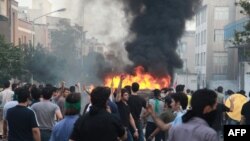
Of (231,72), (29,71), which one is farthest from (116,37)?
(231,72)

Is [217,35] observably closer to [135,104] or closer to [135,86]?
[135,104]

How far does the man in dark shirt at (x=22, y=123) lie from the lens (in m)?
8.34

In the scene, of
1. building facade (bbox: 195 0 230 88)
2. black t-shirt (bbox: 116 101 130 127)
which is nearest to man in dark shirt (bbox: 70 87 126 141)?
black t-shirt (bbox: 116 101 130 127)

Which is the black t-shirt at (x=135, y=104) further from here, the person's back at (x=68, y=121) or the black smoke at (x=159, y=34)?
the black smoke at (x=159, y=34)

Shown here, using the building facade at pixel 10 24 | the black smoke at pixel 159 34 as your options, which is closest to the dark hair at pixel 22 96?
the black smoke at pixel 159 34

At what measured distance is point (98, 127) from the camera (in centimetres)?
639

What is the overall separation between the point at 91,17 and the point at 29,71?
7499mm

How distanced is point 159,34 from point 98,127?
31.5m

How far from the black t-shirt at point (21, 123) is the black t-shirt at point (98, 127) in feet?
6.49

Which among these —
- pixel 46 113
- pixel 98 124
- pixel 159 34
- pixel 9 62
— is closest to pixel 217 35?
pixel 159 34

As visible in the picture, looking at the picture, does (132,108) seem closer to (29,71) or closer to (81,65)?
(29,71)

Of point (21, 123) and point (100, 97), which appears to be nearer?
point (100, 97)

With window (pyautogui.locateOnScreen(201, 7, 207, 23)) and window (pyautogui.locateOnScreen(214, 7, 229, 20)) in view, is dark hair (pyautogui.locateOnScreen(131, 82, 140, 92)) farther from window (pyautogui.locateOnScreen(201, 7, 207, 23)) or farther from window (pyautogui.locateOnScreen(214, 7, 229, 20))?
window (pyautogui.locateOnScreen(201, 7, 207, 23))

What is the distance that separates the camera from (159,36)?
124ft
